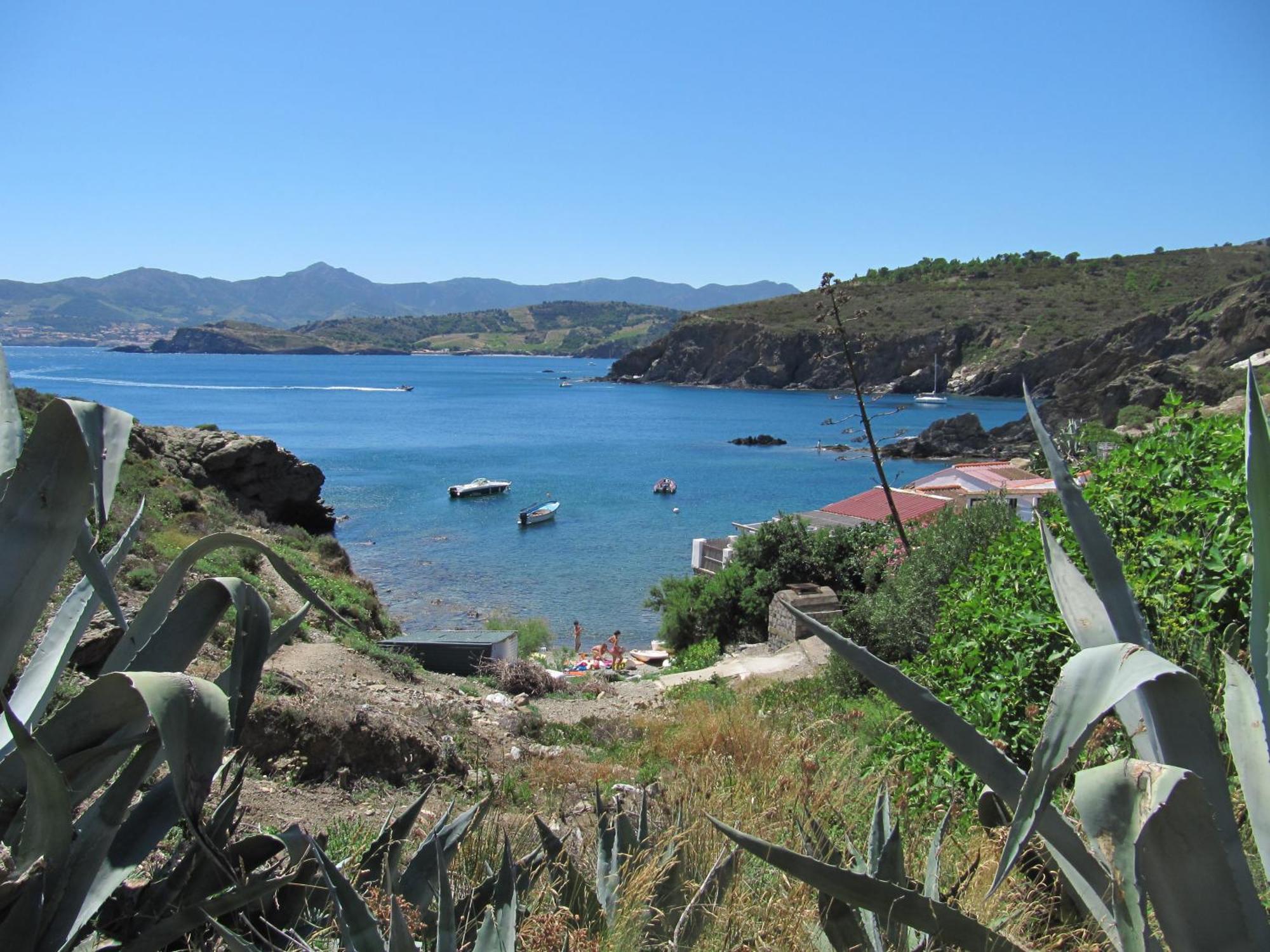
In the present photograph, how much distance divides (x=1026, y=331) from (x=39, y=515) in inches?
4629

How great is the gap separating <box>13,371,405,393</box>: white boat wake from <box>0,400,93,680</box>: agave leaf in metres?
121

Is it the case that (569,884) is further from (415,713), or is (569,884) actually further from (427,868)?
(415,713)

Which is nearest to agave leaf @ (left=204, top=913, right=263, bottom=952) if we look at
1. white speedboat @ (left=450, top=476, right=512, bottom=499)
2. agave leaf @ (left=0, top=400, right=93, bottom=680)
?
agave leaf @ (left=0, top=400, right=93, bottom=680)

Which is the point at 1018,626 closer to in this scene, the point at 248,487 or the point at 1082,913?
the point at 1082,913

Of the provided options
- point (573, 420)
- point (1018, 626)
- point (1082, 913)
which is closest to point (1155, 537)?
point (1018, 626)

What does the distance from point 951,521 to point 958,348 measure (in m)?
107

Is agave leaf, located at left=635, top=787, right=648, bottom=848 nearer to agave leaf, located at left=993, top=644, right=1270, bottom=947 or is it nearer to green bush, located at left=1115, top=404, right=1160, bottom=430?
agave leaf, located at left=993, top=644, right=1270, bottom=947

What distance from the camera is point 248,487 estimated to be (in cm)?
3070

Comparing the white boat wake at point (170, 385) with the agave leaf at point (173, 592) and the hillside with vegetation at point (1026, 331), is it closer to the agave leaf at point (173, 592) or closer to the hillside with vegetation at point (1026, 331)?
the hillside with vegetation at point (1026, 331)

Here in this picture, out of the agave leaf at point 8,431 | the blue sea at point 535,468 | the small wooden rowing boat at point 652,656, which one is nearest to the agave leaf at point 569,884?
the agave leaf at point 8,431

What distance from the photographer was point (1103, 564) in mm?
2014

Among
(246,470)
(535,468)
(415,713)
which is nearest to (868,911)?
(415,713)

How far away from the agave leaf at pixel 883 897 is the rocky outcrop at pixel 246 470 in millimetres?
28554

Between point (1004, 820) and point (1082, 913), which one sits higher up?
point (1004, 820)
